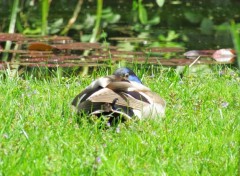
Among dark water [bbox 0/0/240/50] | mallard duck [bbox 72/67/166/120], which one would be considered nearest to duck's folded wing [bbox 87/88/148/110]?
mallard duck [bbox 72/67/166/120]

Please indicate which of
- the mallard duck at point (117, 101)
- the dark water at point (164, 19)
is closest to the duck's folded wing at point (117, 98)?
the mallard duck at point (117, 101)

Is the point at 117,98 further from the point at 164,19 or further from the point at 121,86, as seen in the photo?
the point at 164,19

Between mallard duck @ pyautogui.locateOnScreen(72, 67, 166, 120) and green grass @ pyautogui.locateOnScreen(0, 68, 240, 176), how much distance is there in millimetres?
62

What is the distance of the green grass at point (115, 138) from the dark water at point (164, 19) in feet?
9.63

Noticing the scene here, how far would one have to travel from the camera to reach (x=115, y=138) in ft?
10.9

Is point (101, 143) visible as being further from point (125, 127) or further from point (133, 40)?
point (133, 40)

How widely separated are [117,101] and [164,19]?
7.49m

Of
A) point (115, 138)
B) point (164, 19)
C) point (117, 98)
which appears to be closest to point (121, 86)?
point (117, 98)

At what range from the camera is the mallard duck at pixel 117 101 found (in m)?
3.48

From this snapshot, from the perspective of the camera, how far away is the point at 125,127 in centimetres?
346

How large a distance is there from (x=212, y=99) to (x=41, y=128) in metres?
1.47

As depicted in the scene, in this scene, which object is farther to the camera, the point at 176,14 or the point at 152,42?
the point at 176,14

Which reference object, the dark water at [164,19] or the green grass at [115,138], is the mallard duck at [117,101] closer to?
the green grass at [115,138]

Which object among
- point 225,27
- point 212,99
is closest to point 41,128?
point 212,99
